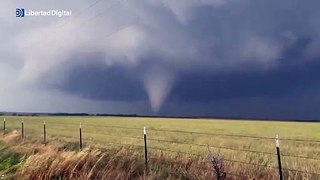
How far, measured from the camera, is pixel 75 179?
340 inches

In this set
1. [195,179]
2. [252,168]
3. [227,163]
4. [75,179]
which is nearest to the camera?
[75,179]

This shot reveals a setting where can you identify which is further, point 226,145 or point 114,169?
point 226,145

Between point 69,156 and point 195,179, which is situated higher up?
point 69,156

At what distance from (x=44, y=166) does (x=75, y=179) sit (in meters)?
0.97

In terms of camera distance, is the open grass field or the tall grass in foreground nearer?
the tall grass in foreground

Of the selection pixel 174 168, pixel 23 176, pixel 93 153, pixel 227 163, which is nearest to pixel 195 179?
pixel 174 168

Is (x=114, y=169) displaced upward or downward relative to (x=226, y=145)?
upward

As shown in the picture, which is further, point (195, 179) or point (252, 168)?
point (252, 168)

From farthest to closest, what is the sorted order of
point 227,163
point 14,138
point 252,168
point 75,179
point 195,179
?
point 14,138, point 227,163, point 252,168, point 195,179, point 75,179

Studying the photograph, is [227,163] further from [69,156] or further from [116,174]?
[69,156]

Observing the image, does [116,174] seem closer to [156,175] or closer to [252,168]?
[156,175]

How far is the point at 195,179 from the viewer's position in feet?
30.3

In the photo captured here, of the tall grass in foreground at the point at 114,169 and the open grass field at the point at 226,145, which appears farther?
the open grass field at the point at 226,145

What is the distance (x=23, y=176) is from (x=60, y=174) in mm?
810
